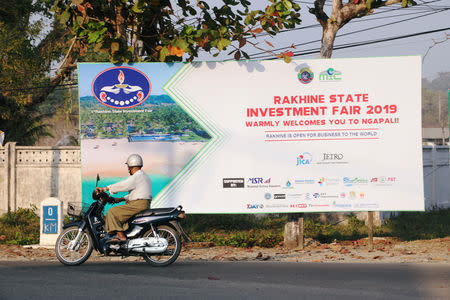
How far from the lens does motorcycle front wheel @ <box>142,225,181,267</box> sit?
1030cm

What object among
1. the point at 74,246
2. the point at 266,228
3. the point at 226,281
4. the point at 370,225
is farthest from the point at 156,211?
the point at 266,228

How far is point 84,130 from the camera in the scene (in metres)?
13.4

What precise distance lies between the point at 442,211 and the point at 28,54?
52.5 ft

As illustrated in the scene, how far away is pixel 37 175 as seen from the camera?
2294cm

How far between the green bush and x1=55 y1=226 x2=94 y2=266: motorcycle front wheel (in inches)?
217

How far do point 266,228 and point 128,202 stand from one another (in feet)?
26.4

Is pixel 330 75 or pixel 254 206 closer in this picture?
pixel 330 75

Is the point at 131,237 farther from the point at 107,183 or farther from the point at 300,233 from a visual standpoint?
the point at 300,233

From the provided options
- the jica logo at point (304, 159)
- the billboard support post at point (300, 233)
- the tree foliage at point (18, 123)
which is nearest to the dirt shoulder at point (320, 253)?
the billboard support post at point (300, 233)

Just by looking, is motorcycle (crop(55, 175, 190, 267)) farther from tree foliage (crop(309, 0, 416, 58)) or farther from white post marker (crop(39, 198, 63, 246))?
tree foliage (crop(309, 0, 416, 58))

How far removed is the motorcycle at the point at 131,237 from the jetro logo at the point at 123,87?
10.4 ft

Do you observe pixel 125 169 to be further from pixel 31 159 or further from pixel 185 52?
pixel 31 159

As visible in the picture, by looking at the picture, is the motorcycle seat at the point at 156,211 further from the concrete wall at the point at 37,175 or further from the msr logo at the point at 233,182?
the concrete wall at the point at 37,175

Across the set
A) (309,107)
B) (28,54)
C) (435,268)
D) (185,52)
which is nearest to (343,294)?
(435,268)
